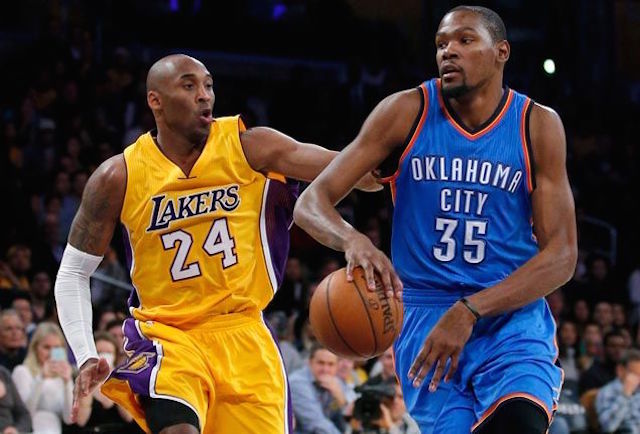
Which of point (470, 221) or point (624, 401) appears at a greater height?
point (470, 221)

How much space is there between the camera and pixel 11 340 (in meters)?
8.70

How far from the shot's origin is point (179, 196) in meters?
5.12

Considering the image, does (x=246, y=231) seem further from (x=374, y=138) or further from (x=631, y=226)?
(x=631, y=226)

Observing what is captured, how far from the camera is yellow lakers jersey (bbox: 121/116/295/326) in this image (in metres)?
5.05

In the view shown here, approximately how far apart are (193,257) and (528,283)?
155cm

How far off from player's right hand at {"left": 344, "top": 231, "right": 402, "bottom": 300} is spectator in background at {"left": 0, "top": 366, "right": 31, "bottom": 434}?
4446mm

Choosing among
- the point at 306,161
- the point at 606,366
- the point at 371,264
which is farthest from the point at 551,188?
the point at 606,366

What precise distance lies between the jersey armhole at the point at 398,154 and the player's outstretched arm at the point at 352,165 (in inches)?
0.5

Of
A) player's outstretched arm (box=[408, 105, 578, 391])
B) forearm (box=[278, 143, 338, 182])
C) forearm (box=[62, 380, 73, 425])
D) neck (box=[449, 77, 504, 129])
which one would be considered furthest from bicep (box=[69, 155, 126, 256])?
forearm (box=[62, 380, 73, 425])

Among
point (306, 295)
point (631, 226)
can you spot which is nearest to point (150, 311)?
point (306, 295)

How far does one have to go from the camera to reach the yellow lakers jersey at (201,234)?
199 inches

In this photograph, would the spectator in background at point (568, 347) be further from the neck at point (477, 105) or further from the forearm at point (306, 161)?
the neck at point (477, 105)

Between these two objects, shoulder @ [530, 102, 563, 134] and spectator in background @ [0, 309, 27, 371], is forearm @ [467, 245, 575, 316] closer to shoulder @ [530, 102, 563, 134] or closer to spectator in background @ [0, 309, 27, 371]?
shoulder @ [530, 102, 563, 134]

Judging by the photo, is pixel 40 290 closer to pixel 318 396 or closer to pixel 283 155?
pixel 318 396
